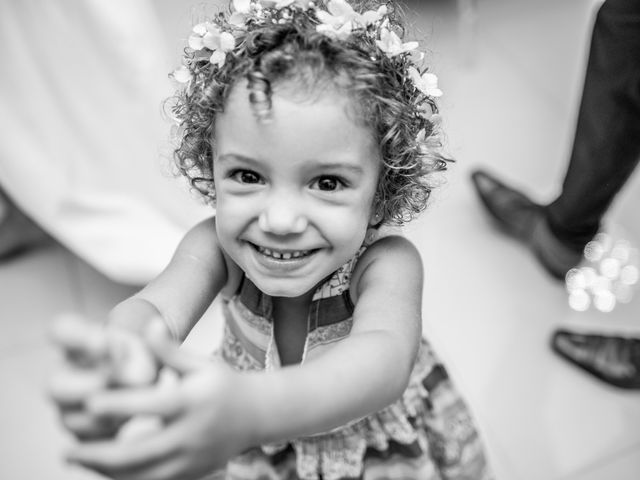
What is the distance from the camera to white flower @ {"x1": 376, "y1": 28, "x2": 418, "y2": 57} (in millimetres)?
826

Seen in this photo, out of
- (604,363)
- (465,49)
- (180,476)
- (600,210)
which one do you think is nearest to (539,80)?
(465,49)

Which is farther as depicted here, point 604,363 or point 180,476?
point 604,363

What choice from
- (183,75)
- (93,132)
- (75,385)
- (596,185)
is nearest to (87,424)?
(75,385)

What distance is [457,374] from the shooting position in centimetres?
153

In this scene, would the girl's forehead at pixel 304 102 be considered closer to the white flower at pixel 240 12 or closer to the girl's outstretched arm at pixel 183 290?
the white flower at pixel 240 12

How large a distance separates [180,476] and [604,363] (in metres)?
1.18

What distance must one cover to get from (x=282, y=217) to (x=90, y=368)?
276 millimetres

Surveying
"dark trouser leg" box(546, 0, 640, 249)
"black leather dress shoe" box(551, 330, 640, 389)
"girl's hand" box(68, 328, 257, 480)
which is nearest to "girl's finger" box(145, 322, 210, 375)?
"girl's hand" box(68, 328, 257, 480)

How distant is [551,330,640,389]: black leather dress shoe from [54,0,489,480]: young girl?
1.99 feet

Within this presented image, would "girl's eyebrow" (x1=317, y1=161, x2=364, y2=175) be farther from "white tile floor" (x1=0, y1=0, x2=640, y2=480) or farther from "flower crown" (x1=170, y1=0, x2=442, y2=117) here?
"white tile floor" (x1=0, y1=0, x2=640, y2=480)

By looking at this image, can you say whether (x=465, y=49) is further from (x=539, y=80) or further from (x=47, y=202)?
(x=47, y=202)

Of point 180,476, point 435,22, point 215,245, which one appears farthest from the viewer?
point 435,22

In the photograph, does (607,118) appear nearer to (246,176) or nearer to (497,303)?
(497,303)

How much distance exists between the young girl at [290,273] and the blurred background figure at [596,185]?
578 mm
